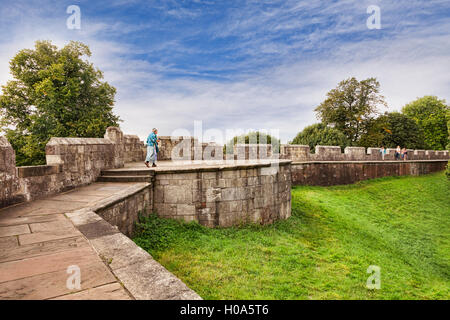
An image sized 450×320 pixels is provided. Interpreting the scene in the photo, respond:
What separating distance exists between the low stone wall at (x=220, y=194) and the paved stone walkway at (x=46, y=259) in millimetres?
2752

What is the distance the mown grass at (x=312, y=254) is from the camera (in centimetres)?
413

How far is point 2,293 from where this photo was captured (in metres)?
1.78

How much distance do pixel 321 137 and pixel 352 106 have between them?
951 cm

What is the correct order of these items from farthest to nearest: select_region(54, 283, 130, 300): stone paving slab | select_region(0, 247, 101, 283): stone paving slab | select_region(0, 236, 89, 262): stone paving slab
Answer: select_region(0, 236, 89, 262): stone paving slab < select_region(0, 247, 101, 283): stone paving slab < select_region(54, 283, 130, 300): stone paving slab

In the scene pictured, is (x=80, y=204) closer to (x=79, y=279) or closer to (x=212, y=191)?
(x=79, y=279)

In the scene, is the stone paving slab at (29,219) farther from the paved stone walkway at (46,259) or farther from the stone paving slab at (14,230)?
the stone paving slab at (14,230)

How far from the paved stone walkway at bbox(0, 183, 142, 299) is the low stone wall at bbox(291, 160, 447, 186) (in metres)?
12.6

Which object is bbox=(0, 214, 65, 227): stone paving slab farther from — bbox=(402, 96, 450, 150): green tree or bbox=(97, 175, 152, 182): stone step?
bbox=(402, 96, 450, 150): green tree

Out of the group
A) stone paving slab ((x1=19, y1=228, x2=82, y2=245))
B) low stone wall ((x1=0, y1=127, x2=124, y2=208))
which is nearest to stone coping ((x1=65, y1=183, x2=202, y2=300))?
stone paving slab ((x1=19, y1=228, x2=82, y2=245))

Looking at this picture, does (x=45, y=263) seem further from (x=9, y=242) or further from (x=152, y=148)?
(x=152, y=148)

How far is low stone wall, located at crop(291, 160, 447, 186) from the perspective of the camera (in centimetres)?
1441

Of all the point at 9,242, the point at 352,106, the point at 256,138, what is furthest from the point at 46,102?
the point at 352,106

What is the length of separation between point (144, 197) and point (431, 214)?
550 inches

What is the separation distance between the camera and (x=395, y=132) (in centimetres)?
3147
